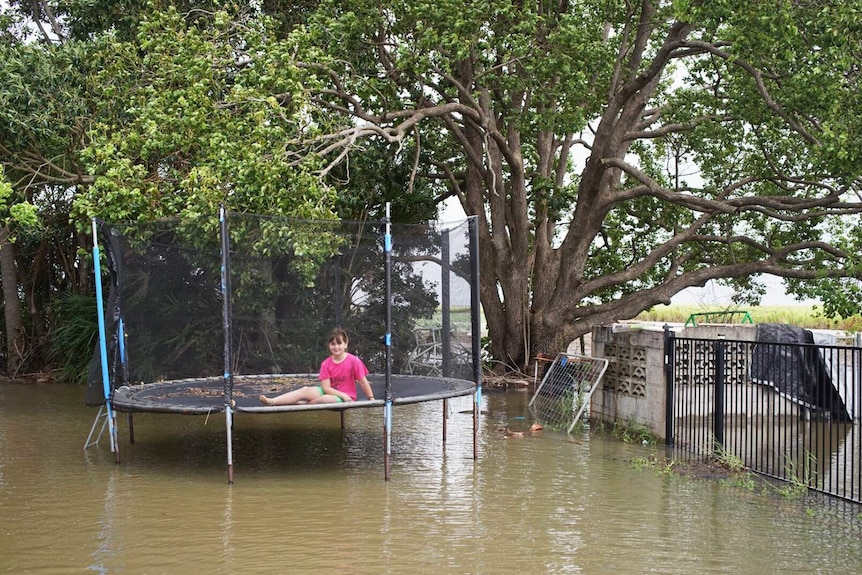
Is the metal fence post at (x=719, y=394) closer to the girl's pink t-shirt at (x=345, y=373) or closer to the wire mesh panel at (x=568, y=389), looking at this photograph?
the wire mesh panel at (x=568, y=389)

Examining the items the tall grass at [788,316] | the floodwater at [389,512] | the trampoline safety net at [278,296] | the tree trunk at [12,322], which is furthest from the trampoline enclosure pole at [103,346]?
the tall grass at [788,316]

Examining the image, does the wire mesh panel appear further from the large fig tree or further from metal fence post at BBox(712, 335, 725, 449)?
the large fig tree

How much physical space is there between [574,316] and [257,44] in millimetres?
8849

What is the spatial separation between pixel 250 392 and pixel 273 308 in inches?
45.2

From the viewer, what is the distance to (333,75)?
55.3 feet

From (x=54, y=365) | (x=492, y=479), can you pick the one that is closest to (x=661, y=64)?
(x=492, y=479)

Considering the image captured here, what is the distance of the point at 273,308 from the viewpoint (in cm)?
1186

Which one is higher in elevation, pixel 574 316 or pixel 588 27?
pixel 588 27

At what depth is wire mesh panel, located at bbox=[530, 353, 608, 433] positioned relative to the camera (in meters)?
13.7

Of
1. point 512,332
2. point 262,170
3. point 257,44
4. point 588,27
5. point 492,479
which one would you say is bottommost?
point 492,479

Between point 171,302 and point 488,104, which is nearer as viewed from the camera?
point 171,302

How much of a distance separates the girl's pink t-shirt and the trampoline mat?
0.26 meters

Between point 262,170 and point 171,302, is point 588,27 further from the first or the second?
point 171,302

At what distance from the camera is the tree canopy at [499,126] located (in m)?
13.5
